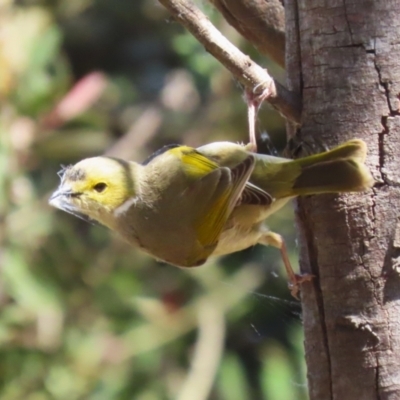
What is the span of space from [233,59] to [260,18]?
0.47 meters

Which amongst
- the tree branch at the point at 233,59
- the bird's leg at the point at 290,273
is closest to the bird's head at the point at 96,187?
the bird's leg at the point at 290,273

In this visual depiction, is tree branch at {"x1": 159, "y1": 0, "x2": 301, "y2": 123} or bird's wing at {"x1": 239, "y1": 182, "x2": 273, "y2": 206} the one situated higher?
tree branch at {"x1": 159, "y1": 0, "x2": 301, "y2": 123}

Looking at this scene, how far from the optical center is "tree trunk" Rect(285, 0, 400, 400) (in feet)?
6.08

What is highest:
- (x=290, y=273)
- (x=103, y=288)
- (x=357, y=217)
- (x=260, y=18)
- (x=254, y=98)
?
(x=260, y=18)

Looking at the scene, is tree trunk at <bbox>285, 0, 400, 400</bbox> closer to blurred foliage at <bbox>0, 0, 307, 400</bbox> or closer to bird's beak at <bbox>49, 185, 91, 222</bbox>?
bird's beak at <bbox>49, 185, 91, 222</bbox>

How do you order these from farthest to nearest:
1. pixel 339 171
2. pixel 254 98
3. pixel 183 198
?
1. pixel 183 198
2. pixel 254 98
3. pixel 339 171

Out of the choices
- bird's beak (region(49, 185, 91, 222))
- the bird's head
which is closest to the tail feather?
the bird's head

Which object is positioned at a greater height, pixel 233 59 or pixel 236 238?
pixel 233 59

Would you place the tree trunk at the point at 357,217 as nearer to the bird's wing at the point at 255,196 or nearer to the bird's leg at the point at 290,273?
the bird's leg at the point at 290,273

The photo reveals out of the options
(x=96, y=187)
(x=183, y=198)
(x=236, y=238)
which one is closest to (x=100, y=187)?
(x=96, y=187)

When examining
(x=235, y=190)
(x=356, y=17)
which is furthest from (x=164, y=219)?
(x=356, y=17)

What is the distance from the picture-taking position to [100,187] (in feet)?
7.65

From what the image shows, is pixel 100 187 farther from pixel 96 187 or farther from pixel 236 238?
pixel 236 238

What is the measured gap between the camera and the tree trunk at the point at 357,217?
6.08 ft
